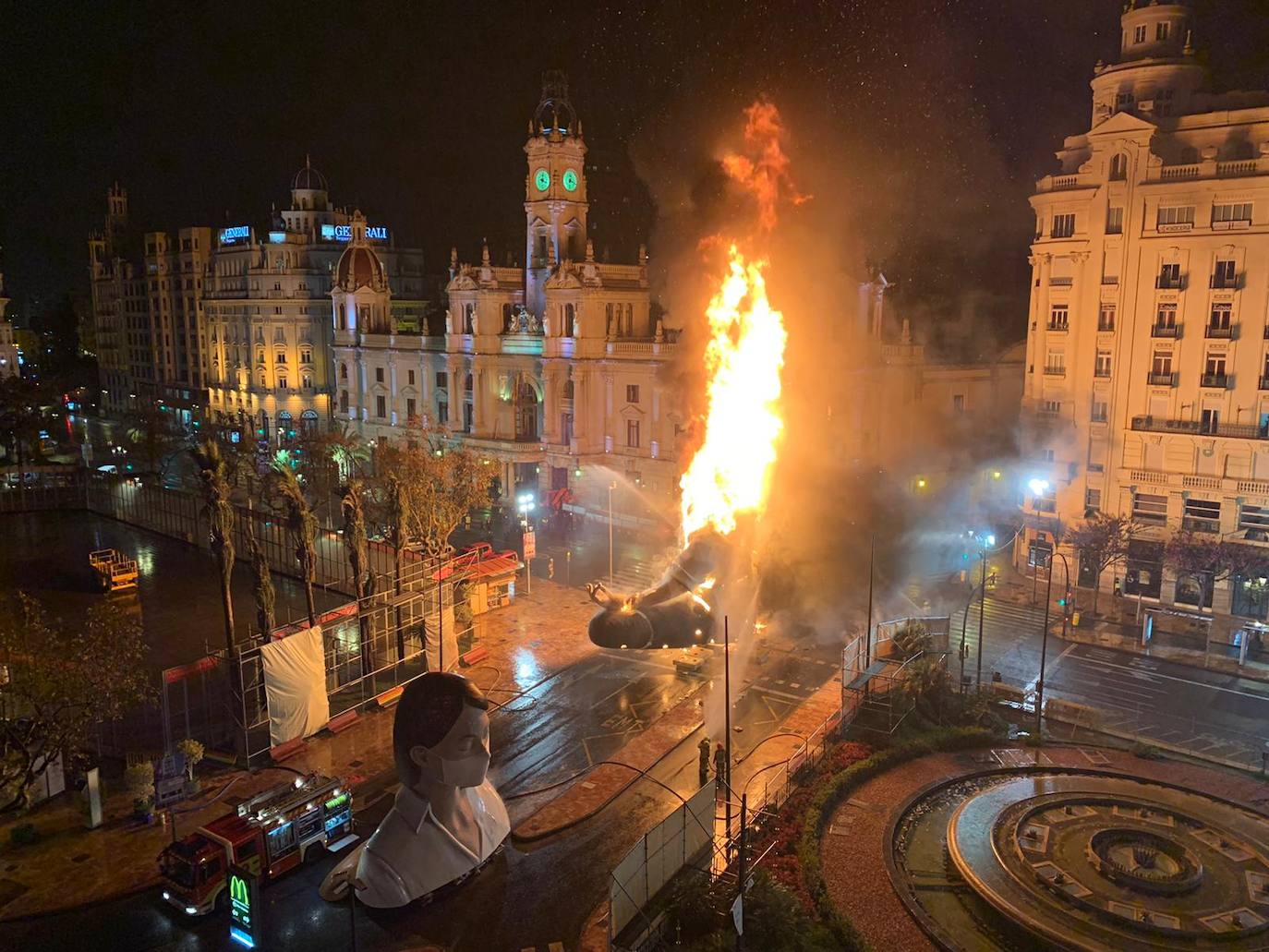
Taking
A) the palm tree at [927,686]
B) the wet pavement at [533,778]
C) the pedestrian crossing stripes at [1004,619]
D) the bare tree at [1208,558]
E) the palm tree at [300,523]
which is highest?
the palm tree at [300,523]

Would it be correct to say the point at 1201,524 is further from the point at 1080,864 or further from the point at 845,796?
the point at 845,796

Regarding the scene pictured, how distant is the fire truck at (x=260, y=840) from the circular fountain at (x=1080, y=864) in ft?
46.3

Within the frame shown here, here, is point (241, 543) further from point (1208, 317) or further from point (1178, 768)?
point (1208, 317)

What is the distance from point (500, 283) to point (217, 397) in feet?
149

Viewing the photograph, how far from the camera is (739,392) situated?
3341 centimetres

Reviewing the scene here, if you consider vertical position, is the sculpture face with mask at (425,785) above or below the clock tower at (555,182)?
below

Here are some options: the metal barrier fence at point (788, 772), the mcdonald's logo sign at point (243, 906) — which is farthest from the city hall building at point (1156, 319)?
→ the mcdonald's logo sign at point (243, 906)

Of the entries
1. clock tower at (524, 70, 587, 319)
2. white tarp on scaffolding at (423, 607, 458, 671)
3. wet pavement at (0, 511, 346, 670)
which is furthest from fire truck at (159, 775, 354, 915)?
clock tower at (524, 70, 587, 319)

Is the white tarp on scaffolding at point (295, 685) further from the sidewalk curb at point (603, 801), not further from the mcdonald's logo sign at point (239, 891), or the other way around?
the mcdonald's logo sign at point (239, 891)

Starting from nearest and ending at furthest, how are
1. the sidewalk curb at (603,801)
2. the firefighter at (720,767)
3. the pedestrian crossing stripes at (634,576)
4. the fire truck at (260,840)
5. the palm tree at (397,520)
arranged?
1. the fire truck at (260,840)
2. the sidewalk curb at (603,801)
3. the firefighter at (720,767)
4. the palm tree at (397,520)
5. the pedestrian crossing stripes at (634,576)

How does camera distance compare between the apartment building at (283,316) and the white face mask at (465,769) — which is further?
the apartment building at (283,316)

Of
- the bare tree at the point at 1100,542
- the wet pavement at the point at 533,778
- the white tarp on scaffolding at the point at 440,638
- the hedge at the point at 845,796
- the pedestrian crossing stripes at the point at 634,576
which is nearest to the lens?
the hedge at the point at 845,796

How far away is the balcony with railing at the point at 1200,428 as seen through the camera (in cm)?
4175

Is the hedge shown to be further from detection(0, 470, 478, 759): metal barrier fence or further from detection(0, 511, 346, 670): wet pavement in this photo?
detection(0, 511, 346, 670): wet pavement
